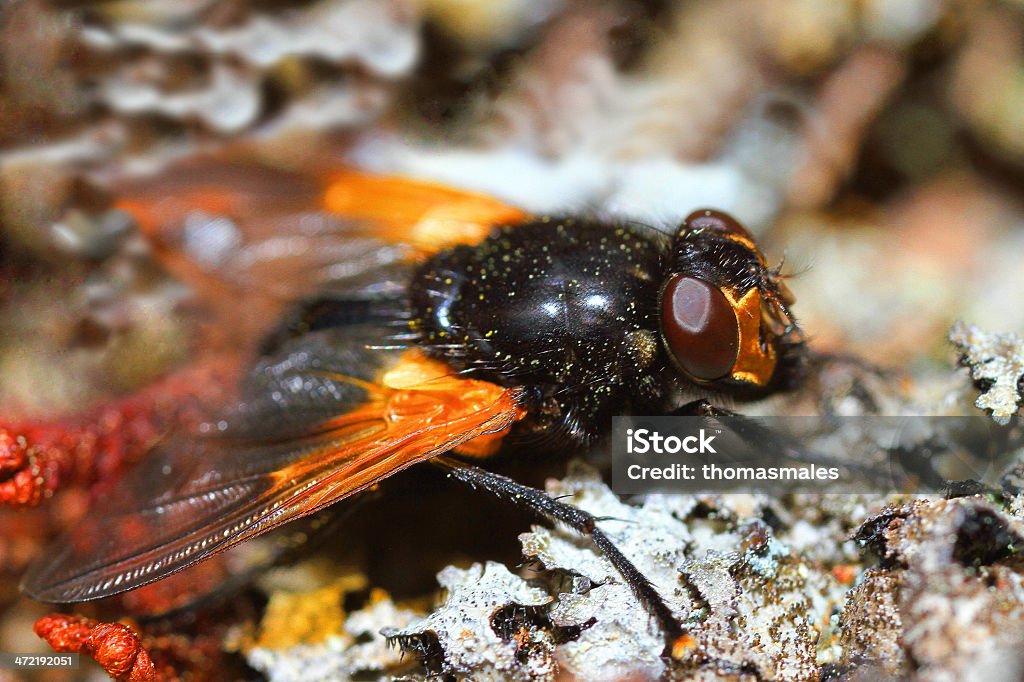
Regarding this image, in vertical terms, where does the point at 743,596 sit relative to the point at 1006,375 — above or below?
below

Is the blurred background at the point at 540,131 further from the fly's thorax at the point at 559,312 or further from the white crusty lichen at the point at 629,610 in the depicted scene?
the white crusty lichen at the point at 629,610

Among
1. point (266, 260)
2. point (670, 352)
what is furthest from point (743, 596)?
point (266, 260)

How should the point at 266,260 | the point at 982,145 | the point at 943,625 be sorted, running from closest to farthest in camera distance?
the point at 943,625 < the point at 266,260 < the point at 982,145

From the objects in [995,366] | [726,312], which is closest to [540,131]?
[726,312]

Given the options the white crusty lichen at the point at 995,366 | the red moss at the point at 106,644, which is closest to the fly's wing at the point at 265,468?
the red moss at the point at 106,644

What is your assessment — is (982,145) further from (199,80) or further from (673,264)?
(199,80)

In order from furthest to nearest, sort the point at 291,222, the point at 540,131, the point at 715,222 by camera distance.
→ the point at 540,131 < the point at 291,222 < the point at 715,222

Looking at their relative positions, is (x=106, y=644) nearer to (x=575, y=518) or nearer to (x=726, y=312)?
(x=575, y=518)
